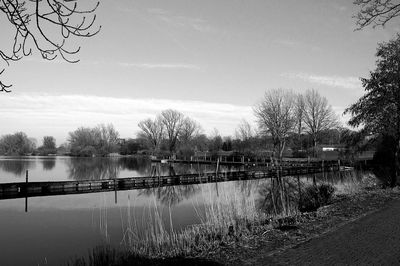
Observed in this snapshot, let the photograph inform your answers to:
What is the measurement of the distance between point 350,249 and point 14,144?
421 feet

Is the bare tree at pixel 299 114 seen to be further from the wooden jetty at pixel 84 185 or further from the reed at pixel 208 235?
the reed at pixel 208 235

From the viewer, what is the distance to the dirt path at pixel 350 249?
5.42m

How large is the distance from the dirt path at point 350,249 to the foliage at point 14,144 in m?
127

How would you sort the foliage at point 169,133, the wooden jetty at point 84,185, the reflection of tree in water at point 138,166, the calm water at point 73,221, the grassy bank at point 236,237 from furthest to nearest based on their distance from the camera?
the foliage at point 169,133 → the reflection of tree in water at point 138,166 → the wooden jetty at point 84,185 → the calm water at point 73,221 → the grassy bank at point 236,237

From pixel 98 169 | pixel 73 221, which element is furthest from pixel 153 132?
pixel 73 221

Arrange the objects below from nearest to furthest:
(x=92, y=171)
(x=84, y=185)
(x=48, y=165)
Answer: (x=84, y=185) < (x=92, y=171) < (x=48, y=165)

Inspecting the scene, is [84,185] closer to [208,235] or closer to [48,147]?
[208,235]

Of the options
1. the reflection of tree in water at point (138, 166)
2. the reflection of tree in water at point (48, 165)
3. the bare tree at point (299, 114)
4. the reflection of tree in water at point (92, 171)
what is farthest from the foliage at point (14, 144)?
the bare tree at point (299, 114)

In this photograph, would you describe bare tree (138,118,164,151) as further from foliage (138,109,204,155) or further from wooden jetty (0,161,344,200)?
wooden jetty (0,161,344,200)

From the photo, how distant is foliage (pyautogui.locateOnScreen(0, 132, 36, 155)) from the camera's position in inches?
4464

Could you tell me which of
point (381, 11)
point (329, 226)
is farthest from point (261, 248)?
point (381, 11)

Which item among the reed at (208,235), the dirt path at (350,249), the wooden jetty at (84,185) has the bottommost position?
the wooden jetty at (84,185)

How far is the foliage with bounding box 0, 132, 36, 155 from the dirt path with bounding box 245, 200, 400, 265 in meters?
127

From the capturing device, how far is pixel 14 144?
113938 millimetres
